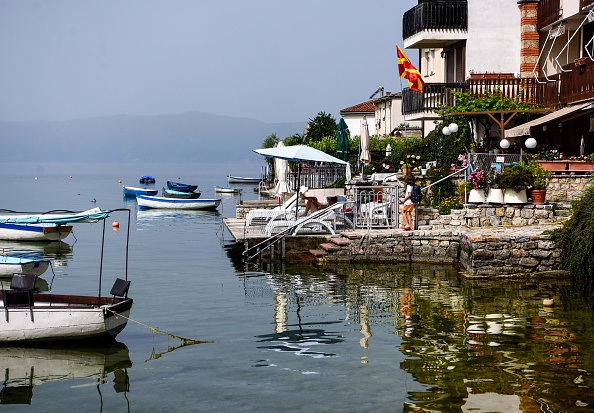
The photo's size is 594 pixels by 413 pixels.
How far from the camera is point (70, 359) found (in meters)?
15.2

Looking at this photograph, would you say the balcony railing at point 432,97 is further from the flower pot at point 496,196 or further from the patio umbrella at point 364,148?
the flower pot at point 496,196

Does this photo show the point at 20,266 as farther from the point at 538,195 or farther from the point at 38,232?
the point at 538,195

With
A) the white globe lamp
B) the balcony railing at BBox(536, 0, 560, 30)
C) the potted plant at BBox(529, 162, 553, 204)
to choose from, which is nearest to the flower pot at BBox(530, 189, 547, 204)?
the potted plant at BBox(529, 162, 553, 204)

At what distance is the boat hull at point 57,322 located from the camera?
15.6 m

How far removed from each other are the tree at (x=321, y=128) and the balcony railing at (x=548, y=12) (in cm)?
3960

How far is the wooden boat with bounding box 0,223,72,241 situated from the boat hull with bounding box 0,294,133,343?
20.7m

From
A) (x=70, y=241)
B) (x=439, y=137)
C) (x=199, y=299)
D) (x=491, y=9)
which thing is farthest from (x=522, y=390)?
(x=70, y=241)

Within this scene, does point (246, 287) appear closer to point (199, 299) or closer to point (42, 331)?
point (199, 299)

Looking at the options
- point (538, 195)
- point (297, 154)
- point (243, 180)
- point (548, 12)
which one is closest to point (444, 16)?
point (548, 12)

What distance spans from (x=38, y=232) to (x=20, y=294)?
21.2 metres

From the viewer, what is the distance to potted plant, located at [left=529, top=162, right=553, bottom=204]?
2466 cm

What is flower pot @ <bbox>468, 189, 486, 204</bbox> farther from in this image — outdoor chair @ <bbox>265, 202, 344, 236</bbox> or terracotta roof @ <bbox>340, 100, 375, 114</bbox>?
terracotta roof @ <bbox>340, 100, 375, 114</bbox>

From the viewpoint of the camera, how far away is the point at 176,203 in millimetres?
61094

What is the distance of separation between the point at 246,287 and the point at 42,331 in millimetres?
7401
